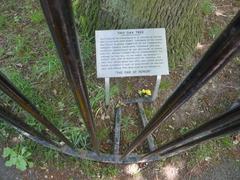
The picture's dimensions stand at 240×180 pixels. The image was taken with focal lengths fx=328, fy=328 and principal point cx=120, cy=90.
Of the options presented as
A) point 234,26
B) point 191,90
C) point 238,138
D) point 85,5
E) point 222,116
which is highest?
point 234,26

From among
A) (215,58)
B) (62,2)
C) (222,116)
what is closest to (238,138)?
(222,116)

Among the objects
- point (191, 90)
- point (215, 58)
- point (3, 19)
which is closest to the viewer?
point (215, 58)

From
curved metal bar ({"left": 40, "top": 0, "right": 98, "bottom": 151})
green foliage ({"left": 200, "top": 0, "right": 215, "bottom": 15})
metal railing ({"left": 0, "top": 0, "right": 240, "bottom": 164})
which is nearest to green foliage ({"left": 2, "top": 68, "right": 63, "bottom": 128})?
metal railing ({"left": 0, "top": 0, "right": 240, "bottom": 164})

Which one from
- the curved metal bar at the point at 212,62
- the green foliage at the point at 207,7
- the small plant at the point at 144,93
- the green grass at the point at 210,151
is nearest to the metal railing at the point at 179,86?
the curved metal bar at the point at 212,62

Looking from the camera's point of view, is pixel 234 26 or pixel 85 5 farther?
pixel 85 5

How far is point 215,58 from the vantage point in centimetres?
80

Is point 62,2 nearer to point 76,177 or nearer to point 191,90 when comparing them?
point 191,90

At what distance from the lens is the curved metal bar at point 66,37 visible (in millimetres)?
694

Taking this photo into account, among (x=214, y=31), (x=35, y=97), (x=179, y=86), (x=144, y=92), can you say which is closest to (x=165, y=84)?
(x=144, y=92)

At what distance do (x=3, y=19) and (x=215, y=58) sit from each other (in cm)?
294

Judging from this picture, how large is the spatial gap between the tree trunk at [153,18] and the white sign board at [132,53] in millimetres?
236

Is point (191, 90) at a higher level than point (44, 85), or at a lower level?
higher

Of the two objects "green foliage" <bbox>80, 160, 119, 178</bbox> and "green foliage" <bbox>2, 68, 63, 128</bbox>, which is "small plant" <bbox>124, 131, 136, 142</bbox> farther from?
"green foliage" <bbox>2, 68, 63, 128</bbox>

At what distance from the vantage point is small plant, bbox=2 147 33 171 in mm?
2613
